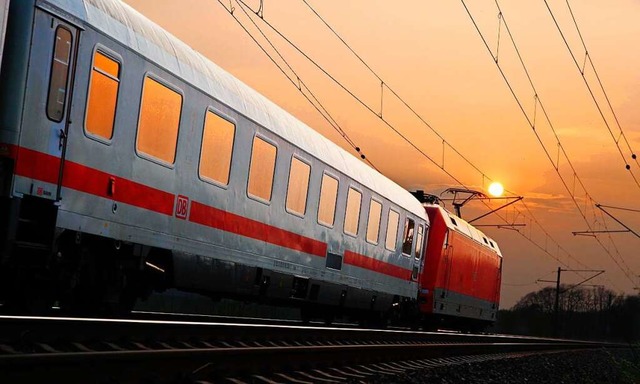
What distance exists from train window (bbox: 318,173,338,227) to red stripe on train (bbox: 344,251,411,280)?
139 cm

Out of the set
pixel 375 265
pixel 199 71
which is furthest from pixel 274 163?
pixel 375 265

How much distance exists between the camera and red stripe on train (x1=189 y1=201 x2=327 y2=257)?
1325 cm

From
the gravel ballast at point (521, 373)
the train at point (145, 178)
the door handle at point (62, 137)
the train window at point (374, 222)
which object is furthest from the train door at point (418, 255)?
the door handle at point (62, 137)

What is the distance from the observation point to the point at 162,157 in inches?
478

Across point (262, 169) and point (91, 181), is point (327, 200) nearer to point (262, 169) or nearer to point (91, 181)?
point (262, 169)

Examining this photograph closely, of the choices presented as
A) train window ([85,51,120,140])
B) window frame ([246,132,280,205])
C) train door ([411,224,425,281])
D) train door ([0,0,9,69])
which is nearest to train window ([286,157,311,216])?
window frame ([246,132,280,205])

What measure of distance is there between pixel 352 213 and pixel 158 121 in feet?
28.2

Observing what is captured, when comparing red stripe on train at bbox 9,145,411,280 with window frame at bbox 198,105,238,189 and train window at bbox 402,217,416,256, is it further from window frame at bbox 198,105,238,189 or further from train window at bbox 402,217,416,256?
train window at bbox 402,217,416,256

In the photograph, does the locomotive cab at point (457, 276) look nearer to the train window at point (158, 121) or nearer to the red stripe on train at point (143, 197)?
the red stripe on train at point (143, 197)

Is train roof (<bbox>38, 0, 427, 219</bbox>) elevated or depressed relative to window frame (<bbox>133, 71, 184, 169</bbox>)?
elevated

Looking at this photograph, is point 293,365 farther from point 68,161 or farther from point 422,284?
point 422,284

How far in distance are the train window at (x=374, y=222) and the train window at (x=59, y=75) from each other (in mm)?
11908

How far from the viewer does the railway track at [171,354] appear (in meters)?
7.08

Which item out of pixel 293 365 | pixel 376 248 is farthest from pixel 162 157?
pixel 376 248
